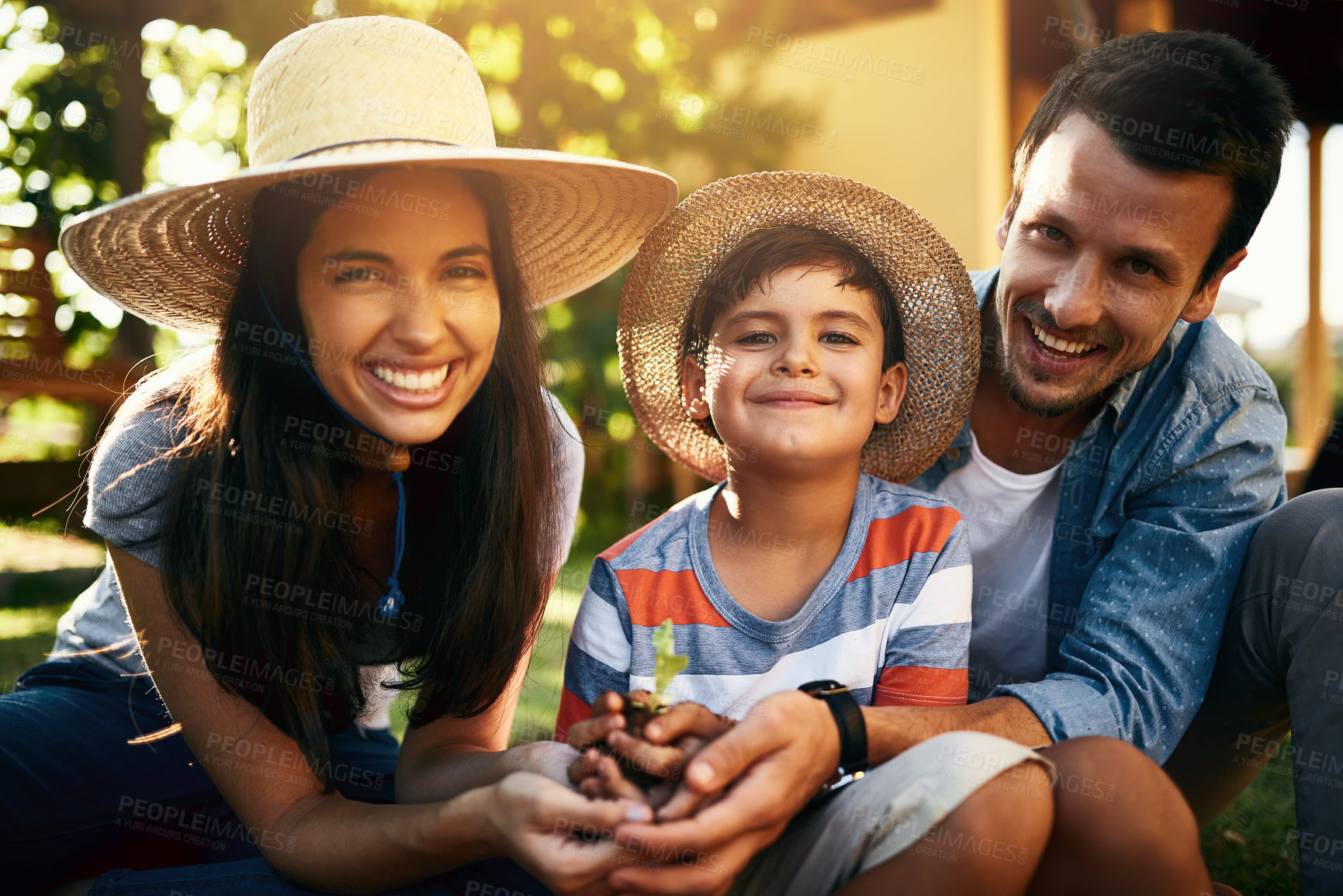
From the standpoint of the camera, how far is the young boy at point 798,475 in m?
2.29

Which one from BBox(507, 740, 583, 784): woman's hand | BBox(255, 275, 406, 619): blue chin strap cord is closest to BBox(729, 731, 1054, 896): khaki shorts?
BBox(507, 740, 583, 784): woman's hand

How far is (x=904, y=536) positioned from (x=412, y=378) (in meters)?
1.27

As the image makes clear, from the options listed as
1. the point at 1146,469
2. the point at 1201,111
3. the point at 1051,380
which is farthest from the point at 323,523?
the point at 1201,111

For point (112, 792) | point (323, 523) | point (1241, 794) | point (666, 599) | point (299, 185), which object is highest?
point (299, 185)

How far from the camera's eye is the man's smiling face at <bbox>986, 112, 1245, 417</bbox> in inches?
97.0

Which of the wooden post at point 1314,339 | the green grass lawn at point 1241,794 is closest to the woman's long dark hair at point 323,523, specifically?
the green grass lawn at point 1241,794

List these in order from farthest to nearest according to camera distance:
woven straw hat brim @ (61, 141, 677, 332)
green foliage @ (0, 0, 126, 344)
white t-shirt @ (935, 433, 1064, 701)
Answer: green foliage @ (0, 0, 126, 344)
white t-shirt @ (935, 433, 1064, 701)
woven straw hat brim @ (61, 141, 677, 332)

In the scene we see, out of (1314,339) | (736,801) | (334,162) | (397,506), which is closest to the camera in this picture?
(736,801)

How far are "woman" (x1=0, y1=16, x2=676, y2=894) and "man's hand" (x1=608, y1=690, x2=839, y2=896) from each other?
34cm

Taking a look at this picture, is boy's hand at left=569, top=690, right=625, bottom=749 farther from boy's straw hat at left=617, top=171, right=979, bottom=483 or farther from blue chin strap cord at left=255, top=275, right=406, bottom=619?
boy's straw hat at left=617, top=171, right=979, bottom=483

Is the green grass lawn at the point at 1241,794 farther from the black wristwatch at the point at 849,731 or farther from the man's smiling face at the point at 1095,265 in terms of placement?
the man's smiling face at the point at 1095,265

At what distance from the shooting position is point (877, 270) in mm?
2594

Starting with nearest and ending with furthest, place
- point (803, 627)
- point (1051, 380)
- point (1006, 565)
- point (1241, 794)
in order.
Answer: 1. point (803, 627)
2. point (1051, 380)
3. point (1006, 565)
4. point (1241, 794)

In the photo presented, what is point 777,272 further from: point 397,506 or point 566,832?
point 566,832
